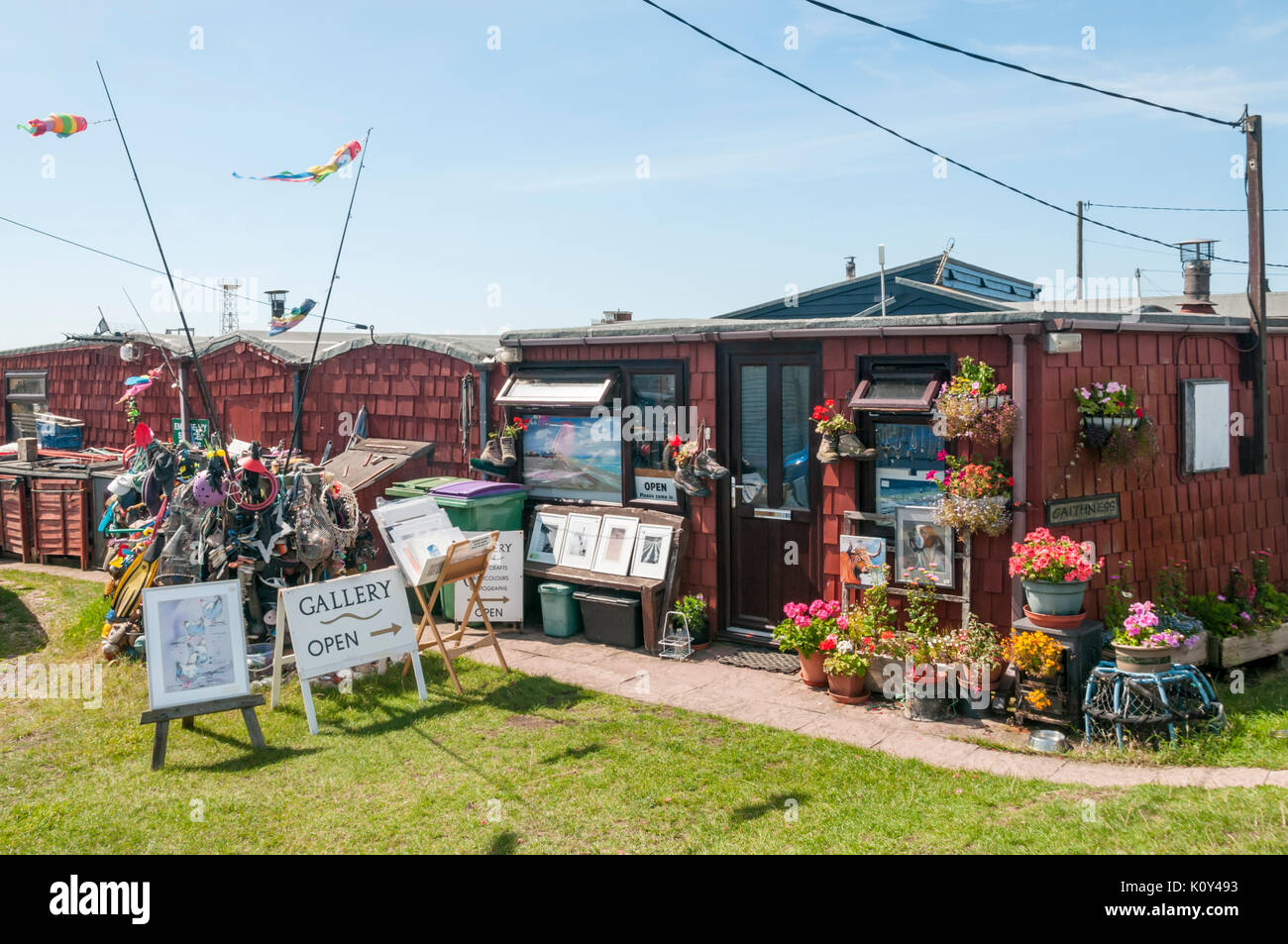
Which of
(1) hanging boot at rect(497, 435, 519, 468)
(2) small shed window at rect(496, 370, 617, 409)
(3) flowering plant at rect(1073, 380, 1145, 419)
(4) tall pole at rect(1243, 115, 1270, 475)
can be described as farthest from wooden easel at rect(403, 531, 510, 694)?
(4) tall pole at rect(1243, 115, 1270, 475)

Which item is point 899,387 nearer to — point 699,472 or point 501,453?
point 699,472

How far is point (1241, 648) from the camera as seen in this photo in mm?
8242

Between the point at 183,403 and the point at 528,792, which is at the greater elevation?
the point at 183,403

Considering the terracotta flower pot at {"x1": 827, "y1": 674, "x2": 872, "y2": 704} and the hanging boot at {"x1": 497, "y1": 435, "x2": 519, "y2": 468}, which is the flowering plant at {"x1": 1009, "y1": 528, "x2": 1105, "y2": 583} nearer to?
the terracotta flower pot at {"x1": 827, "y1": 674, "x2": 872, "y2": 704}

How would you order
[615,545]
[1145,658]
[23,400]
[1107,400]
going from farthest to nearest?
[23,400] < [615,545] < [1107,400] < [1145,658]

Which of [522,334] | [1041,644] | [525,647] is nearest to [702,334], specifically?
[522,334]

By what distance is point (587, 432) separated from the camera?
10.3m

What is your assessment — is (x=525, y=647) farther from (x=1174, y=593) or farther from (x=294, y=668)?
(x=1174, y=593)

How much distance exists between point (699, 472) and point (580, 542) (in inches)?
62.0

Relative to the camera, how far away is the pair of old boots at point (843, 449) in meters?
8.02

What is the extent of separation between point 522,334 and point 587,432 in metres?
1.30

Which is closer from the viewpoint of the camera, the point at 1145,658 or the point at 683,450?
the point at 1145,658

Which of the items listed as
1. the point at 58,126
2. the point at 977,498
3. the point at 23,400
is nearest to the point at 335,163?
the point at 58,126

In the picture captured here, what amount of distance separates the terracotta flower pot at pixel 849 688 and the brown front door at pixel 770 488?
3.54 ft
